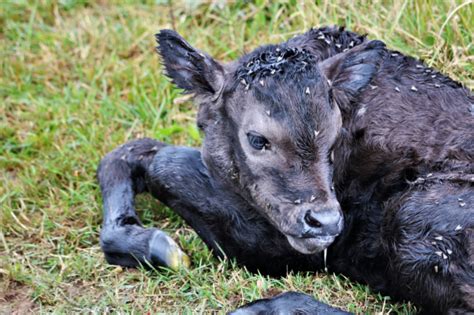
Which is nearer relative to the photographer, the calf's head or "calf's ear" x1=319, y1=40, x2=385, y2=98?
the calf's head

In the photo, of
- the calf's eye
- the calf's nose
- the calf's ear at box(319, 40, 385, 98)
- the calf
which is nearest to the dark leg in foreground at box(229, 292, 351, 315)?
the calf

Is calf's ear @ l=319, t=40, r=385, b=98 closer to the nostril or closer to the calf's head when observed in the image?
the calf's head

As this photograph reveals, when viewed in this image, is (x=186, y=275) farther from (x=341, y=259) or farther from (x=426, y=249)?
(x=426, y=249)

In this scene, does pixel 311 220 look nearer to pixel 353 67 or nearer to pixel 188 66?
pixel 353 67

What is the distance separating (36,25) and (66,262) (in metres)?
3.67

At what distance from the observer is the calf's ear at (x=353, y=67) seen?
18.9 feet

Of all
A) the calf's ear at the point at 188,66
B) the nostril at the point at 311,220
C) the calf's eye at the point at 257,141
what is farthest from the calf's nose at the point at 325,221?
the calf's ear at the point at 188,66

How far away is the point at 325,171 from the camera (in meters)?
5.36

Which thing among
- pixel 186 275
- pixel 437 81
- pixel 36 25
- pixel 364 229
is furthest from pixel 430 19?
pixel 36 25

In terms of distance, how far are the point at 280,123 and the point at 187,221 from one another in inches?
54.4

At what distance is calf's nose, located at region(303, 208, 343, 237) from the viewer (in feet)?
16.9

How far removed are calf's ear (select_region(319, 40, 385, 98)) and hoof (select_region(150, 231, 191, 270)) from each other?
1.51 meters

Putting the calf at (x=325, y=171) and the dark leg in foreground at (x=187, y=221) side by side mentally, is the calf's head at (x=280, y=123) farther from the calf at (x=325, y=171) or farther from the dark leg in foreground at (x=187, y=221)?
the dark leg in foreground at (x=187, y=221)

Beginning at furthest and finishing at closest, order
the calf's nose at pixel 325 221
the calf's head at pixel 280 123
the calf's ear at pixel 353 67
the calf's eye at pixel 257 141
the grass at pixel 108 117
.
A: 1. the grass at pixel 108 117
2. the calf's ear at pixel 353 67
3. the calf's eye at pixel 257 141
4. the calf's head at pixel 280 123
5. the calf's nose at pixel 325 221
